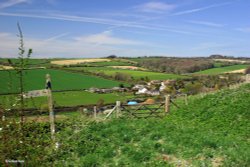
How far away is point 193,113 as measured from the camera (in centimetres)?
1761

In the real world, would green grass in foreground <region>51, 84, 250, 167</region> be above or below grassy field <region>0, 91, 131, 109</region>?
above

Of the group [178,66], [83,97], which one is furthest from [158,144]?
[178,66]

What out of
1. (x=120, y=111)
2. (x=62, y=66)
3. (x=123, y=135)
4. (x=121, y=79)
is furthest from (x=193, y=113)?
(x=62, y=66)

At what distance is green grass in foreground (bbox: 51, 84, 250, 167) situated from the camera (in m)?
10.2

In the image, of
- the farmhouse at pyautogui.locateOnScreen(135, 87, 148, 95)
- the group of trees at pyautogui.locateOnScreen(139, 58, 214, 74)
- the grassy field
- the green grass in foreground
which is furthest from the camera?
the group of trees at pyautogui.locateOnScreen(139, 58, 214, 74)

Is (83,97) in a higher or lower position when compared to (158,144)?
lower

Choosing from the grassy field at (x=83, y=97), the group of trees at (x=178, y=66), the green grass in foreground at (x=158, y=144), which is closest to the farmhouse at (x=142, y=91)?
the grassy field at (x=83, y=97)

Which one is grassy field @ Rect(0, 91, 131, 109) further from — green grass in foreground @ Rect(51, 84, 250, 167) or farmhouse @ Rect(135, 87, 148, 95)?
green grass in foreground @ Rect(51, 84, 250, 167)

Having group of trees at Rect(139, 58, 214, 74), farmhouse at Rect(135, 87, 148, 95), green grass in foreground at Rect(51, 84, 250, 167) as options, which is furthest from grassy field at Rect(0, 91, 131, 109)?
green grass in foreground at Rect(51, 84, 250, 167)

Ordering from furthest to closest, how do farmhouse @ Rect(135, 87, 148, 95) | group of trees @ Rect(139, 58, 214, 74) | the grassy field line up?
group of trees @ Rect(139, 58, 214, 74) < farmhouse @ Rect(135, 87, 148, 95) < the grassy field

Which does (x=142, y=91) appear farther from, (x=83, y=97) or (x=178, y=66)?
(x=178, y=66)

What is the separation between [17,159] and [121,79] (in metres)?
73.7

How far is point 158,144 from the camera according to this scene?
11281 mm

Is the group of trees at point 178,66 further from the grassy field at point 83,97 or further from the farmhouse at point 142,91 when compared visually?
the grassy field at point 83,97
